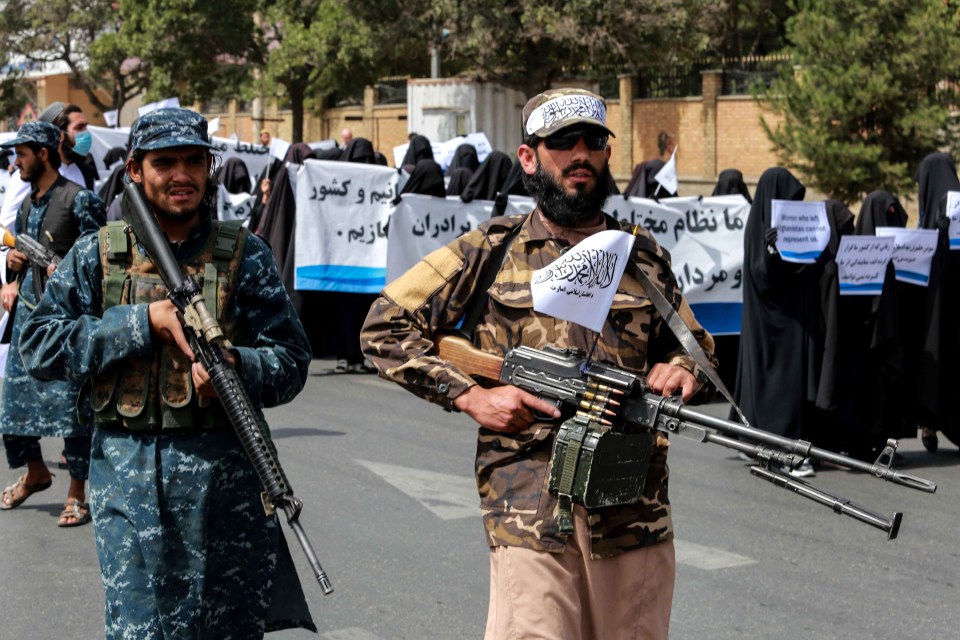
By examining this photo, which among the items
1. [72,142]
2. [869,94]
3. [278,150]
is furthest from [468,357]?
[869,94]

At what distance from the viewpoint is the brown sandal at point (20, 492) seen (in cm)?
741

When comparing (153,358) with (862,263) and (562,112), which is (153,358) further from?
(862,263)

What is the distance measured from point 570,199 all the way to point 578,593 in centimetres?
98

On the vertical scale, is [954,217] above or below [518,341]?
above

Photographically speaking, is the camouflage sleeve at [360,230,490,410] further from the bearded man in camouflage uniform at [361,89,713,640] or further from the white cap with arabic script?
the white cap with arabic script

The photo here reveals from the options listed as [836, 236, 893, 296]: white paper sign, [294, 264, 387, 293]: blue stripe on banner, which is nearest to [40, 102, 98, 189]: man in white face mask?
[294, 264, 387, 293]: blue stripe on banner

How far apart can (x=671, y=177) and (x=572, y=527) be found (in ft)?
34.3

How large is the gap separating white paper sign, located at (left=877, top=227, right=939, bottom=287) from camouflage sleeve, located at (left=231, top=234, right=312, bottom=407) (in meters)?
6.28

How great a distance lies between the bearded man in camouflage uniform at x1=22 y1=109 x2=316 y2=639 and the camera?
3.59 meters

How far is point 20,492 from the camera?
7418mm

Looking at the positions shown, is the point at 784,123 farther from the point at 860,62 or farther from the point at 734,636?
the point at 734,636

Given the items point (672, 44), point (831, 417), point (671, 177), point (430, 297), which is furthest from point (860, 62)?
point (430, 297)

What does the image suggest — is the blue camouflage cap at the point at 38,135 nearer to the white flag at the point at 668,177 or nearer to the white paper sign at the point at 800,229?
the white paper sign at the point at 800,229

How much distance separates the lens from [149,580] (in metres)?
3.60
